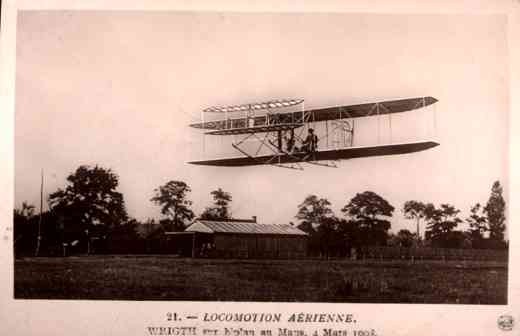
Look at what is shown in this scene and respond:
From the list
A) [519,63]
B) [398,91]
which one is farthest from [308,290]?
[519,63]

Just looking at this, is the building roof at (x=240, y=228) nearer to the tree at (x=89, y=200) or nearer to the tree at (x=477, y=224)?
the tree at (x=89, y=200)

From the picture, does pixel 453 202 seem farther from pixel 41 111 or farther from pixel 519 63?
pixel 41 111

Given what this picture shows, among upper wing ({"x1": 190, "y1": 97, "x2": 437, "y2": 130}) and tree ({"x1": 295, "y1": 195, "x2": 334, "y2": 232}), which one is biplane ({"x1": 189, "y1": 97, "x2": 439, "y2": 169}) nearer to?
upper wing ({"x1": 190, "y1": 97, "x2": 437, "y2": 130})

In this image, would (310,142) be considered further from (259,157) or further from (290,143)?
(259,157)

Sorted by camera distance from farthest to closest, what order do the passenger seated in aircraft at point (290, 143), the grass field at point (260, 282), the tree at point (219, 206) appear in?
the passenger seated in aircraft at point (290, 143) < the tree at point (219, 206) < the grass field at point (260, 282)

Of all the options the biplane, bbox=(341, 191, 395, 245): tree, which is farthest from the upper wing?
bbox=(341, 191, 395, 245): tree

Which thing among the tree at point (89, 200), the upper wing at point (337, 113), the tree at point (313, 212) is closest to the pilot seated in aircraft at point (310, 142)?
the upper wing at point (337, 113)
